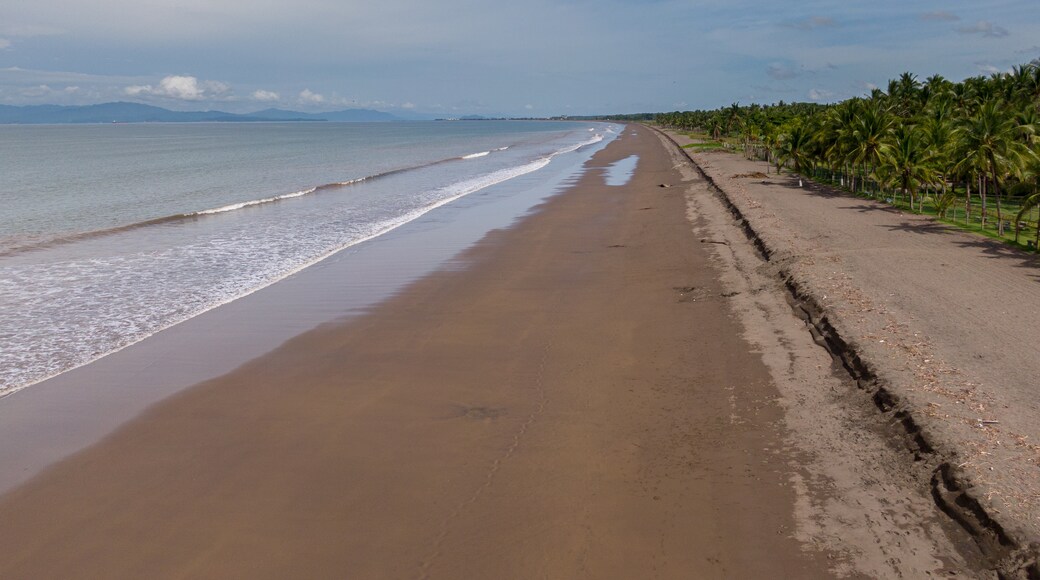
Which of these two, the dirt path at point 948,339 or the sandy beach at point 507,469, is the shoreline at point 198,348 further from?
the dirt path at point 948,339

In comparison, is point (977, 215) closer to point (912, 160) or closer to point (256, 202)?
point (912, 160)

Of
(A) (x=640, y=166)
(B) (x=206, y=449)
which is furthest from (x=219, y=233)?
(A) (x=640, y=166)

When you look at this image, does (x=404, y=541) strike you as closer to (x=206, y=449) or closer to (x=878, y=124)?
(x=206, y=449)

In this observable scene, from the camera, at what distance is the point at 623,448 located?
30.1 ft

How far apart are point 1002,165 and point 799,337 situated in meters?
20.2

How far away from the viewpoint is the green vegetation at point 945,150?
27.2m

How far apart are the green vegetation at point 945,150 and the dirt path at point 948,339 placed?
3823 millimetres

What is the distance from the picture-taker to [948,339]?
12297 millimetres

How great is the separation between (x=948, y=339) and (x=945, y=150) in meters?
23.6

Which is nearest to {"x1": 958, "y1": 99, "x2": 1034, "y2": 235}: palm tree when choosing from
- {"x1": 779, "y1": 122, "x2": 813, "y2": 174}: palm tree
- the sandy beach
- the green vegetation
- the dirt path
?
the green vegetation

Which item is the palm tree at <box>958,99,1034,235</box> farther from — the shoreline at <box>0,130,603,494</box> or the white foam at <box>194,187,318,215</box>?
the white foam at <box>194,187,318,215</box>

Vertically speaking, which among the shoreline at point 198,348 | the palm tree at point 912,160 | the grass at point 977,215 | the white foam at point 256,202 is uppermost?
the palm tree at point 912,160

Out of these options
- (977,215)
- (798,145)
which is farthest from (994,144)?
(798,145)

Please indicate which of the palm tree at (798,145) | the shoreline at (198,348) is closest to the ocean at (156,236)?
the shoreline at (198,348)
